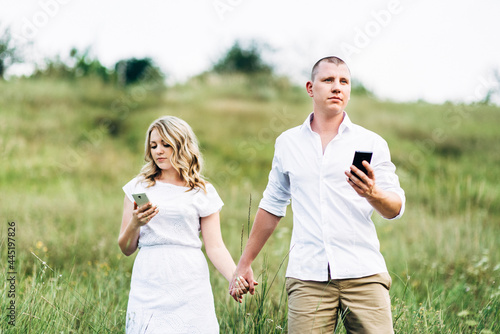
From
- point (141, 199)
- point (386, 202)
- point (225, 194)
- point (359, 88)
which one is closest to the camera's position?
point (386, 202)

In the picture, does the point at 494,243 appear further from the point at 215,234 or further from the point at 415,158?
the point at 415,158

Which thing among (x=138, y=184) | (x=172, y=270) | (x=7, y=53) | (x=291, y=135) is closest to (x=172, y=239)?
(x=172, y=270)

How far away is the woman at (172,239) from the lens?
3229 millimetres

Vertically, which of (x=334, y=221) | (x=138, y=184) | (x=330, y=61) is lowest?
(x=334, y=221)

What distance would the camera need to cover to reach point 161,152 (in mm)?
3508

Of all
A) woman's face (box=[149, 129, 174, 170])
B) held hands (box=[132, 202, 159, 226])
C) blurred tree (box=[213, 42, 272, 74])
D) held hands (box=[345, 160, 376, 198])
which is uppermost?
blurred tree (box=[213, 42, 272, 74])

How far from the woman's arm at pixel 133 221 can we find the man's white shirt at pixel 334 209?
88cm

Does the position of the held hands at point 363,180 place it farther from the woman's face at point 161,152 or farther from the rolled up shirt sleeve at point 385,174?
the woman's face at point 161,152

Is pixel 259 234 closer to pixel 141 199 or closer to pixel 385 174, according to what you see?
pixel 141 199

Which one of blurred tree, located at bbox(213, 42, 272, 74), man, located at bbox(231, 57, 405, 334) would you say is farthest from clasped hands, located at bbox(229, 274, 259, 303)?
blurred tree, located at bbox(213, 42, 272, 74)

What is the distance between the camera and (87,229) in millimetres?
7531

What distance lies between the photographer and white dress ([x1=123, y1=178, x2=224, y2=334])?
10.6 ft

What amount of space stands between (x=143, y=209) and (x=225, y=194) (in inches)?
299

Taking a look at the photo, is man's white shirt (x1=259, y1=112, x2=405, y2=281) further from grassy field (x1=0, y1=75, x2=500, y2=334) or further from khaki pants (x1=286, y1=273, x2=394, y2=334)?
grassy field (x1=0, y1=75, x2=500, y2=334)
